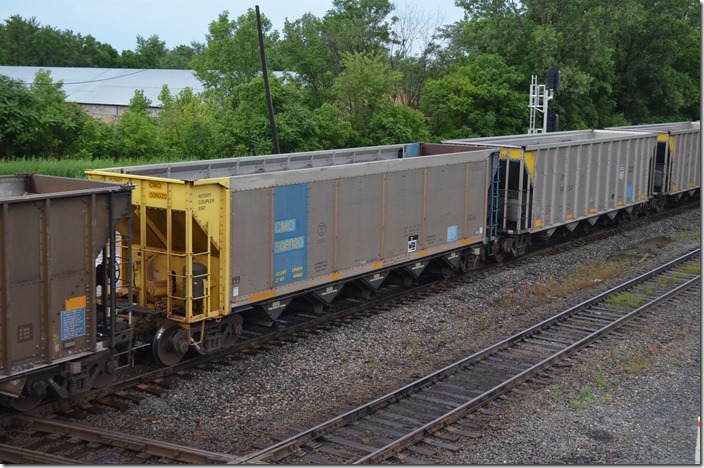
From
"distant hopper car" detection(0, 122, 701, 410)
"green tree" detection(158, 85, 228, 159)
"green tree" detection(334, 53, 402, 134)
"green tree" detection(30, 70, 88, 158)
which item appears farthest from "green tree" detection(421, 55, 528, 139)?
"distant hopper car" detection(0, 122, 701, 410)

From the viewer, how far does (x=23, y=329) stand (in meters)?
10.3

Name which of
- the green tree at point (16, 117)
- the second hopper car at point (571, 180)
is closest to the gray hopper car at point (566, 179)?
the second hopper car at point (571, 180)

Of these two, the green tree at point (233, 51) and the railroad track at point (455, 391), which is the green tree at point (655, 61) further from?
the railroad track at point (455, 391)

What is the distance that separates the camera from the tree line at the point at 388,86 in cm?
3238

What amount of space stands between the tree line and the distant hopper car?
1263cm

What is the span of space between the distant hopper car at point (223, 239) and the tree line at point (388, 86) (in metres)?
12.6

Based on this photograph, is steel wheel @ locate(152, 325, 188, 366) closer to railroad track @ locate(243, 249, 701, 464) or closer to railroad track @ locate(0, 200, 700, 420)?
railroad track @ locate(0, 200, 700, 420)

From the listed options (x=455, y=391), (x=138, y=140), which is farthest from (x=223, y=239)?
(x=138, y=140)

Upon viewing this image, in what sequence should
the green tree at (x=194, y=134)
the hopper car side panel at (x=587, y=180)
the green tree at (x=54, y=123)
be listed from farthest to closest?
the green tree at (x=194, y=134) → the green tree at (x=54, y=123) → the hopper car side panel at (x=587, y=180)

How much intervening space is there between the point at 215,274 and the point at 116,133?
71.8ft

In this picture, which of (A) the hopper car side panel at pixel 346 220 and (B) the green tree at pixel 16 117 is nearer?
(A) the hopper car side panel at pixel 346 220

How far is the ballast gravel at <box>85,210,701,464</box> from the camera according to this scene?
34.7 feet

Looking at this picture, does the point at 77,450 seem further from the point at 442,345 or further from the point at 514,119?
the point at 514,119

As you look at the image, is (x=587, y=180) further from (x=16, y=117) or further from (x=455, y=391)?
(x=16, y=117)
